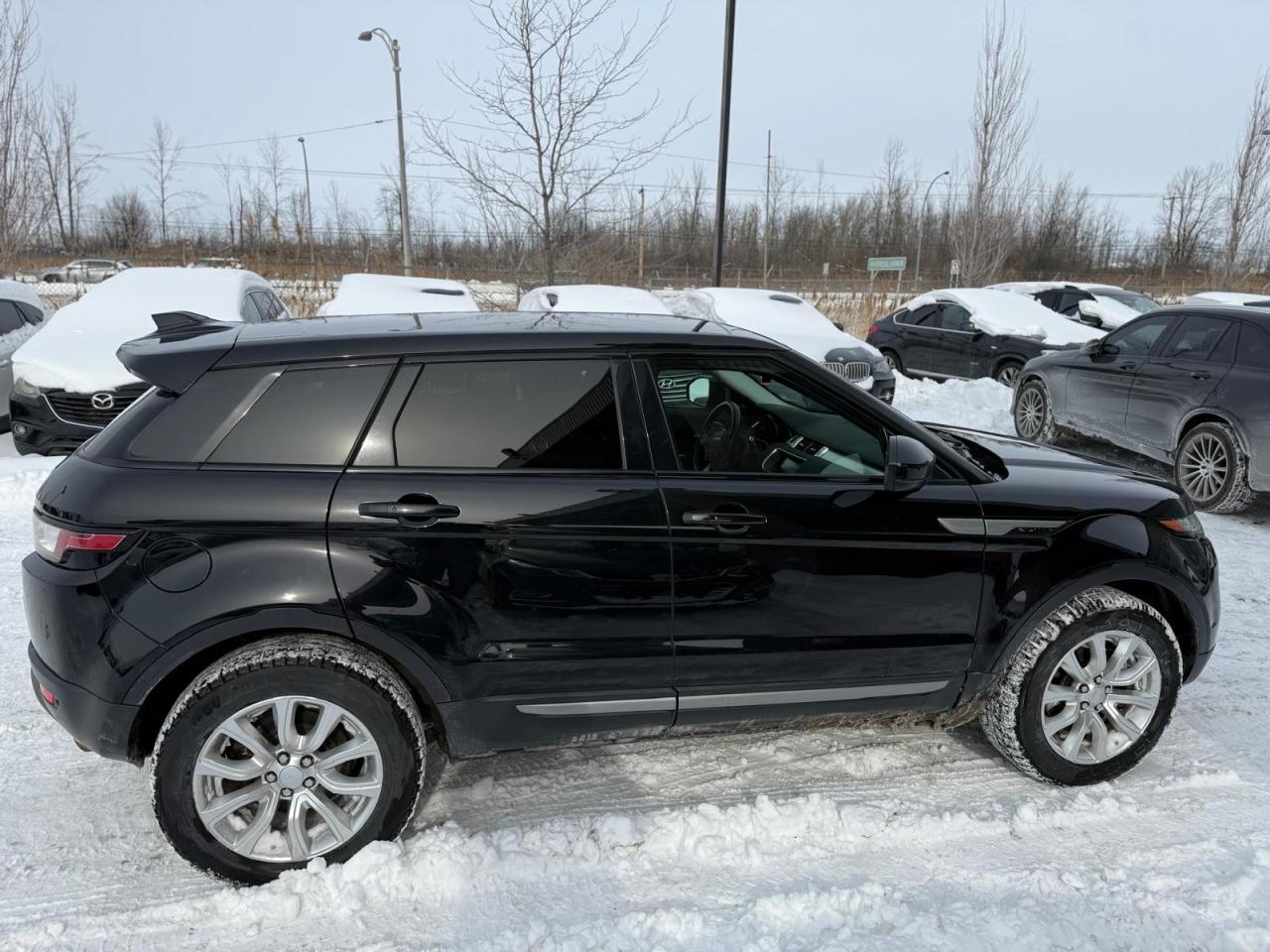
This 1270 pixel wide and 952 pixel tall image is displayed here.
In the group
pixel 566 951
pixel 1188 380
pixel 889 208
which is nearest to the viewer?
pixel 566 951

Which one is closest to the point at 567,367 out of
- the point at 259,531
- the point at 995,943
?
the point at 259,531

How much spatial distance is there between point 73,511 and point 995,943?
9.91ft

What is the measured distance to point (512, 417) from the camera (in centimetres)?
294

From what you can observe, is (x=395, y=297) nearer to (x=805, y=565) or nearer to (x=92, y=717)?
(x=92, y=717)

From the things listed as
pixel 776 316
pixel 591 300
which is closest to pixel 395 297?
pixel 591 300

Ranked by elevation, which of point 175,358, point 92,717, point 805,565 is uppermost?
point 175,358

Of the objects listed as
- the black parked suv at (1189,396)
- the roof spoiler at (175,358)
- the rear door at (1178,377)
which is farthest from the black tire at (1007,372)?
the roof spoiler at (175,358)

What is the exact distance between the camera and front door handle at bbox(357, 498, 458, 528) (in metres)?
2.71

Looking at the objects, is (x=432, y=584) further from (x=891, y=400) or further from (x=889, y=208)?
(x=889, y=208)

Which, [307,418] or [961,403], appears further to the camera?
[961,403]

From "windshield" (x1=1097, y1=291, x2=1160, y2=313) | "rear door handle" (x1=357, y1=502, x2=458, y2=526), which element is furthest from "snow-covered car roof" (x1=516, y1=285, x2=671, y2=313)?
"windshield" (x1=1097, y1=291, x2=1160, y2=313)

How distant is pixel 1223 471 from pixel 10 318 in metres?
12.7

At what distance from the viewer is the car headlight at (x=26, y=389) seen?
7.66 metres

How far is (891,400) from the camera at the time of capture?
1129 centimetres
